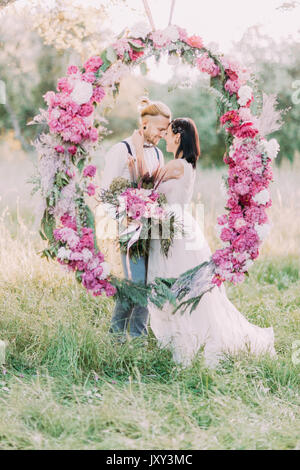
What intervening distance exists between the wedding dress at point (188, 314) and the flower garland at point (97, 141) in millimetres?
233

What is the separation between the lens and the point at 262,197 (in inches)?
159

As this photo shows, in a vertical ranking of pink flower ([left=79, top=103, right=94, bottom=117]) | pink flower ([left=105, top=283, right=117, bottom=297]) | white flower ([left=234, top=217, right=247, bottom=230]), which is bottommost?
pink flower ([left=105, top=283, right=117, bottom=297])

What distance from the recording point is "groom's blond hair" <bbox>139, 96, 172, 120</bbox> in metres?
4.12

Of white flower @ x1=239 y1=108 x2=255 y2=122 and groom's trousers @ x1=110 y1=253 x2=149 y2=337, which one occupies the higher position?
white flower @ x1=239 y1=108 x2=255 y2=122

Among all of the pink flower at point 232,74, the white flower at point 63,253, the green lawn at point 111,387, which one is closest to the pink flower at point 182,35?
the pink flower at point 232,74

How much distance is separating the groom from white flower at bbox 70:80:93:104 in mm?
423

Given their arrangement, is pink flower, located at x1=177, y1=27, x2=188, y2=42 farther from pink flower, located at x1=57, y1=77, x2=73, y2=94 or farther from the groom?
pink flower, located at x1=57, y1=77, x2=73, y2=94

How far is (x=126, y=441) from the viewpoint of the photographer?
3020 millimetres

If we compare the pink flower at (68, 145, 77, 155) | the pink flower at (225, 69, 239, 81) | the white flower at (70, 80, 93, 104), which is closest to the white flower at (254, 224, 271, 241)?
the pink flower at (225, 69, 239, 81)

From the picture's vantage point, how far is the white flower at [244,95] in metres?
4.08

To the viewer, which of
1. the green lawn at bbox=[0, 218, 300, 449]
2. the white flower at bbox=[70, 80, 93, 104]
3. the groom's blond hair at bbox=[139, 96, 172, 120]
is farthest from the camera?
the groom's blond hair at bbox=[139, 96, 172, 120]

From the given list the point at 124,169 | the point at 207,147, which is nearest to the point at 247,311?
the point at 124,169

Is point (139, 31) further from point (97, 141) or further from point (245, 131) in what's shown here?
point (245, 131)

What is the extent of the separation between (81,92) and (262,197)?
5.24ft
